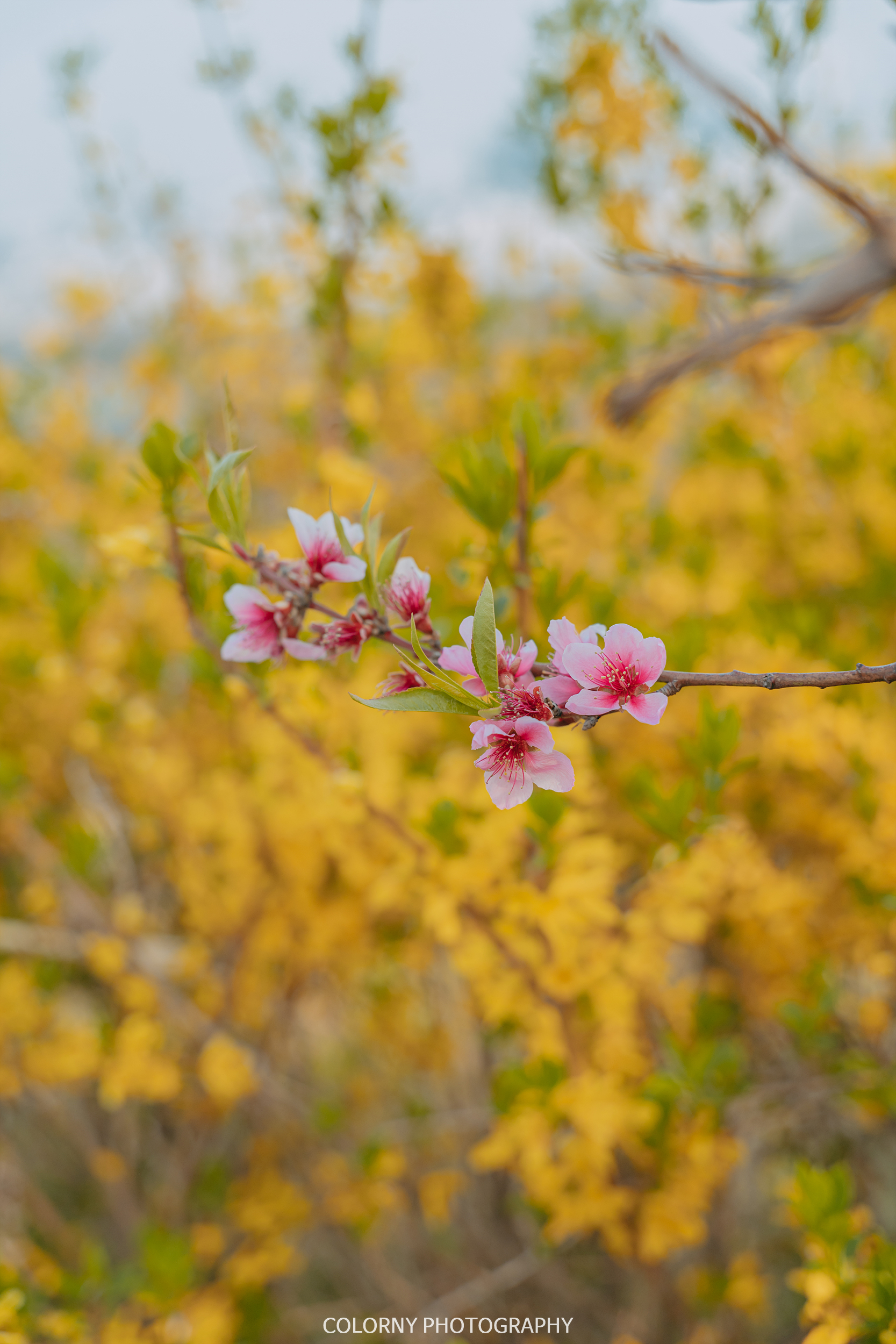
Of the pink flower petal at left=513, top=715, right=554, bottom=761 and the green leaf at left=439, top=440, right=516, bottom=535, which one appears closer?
the pink flower petal at left=513, top=715, right=554, bottom=761

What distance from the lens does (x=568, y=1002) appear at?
4.72ft

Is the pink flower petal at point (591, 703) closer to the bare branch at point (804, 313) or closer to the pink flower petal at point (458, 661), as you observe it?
the pink flower petal at point (458, 661)

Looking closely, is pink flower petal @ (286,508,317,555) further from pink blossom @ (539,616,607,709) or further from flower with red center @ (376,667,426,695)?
pink blossom @ (539,616,607,709)

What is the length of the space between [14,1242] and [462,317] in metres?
3.79

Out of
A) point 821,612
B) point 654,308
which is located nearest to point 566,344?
point 654,308

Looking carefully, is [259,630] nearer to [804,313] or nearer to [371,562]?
[371,562]

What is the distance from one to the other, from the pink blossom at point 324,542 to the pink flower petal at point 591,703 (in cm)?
27

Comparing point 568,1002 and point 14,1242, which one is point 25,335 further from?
point 568,1002

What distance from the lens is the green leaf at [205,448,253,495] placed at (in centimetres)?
71

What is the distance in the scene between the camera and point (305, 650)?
0.75 meters

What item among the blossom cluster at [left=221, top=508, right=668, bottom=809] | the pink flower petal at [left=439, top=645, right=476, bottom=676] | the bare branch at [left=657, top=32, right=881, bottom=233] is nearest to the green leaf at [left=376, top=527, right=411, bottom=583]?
the blossom cluster at [left=221, top=508, right=668, bottom=809]

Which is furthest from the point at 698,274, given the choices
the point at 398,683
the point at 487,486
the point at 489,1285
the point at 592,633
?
the point at 489,1285

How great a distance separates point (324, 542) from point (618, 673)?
34 cm

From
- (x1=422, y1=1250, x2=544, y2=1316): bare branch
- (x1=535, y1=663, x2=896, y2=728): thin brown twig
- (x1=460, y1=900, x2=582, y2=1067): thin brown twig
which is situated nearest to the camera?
(x1=535, y1=663, x2=896, y2=728): thin brown twig
